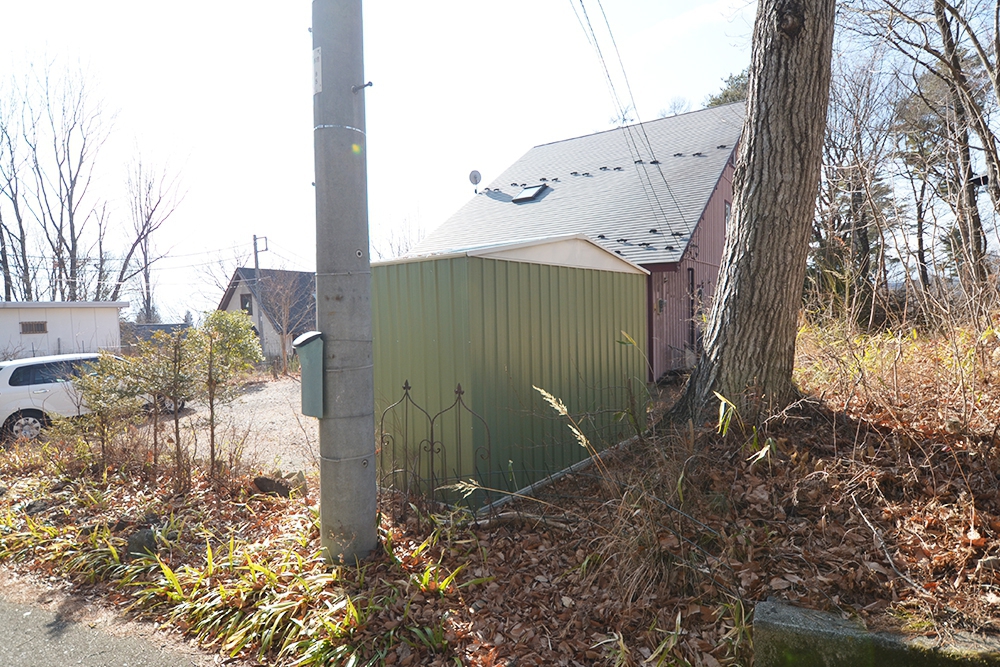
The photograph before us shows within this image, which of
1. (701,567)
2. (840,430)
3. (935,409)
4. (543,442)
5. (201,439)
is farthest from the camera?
(201,439)

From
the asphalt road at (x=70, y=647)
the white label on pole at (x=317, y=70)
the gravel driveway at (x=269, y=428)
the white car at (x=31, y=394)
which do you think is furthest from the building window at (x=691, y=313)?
the asphalt road at (x=70, y=647)

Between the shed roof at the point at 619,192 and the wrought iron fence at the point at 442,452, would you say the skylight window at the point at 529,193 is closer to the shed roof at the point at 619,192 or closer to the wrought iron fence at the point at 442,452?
the shed roof at the point at 619,192

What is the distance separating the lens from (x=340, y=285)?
3.40 m

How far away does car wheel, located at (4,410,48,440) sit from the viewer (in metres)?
7.85

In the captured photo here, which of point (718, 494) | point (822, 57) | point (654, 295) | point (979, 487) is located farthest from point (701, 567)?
point (654, 295)

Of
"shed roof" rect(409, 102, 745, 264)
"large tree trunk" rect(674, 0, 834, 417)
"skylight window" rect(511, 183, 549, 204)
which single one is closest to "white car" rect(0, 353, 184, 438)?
"shed roof" rect(409, 102, 745, 264)

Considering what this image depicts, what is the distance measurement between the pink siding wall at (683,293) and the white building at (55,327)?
14269 millimetres

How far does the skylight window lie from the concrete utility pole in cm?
1179

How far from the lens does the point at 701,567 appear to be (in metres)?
2.86

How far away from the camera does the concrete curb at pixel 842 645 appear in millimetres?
2164

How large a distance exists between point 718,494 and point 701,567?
1.76ft

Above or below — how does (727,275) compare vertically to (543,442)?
above

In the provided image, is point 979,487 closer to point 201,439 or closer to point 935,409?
point 935,409

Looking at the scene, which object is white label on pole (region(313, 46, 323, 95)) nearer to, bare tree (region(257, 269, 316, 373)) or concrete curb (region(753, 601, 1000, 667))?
concrete curb (region(753, 601, 1000, 667))
